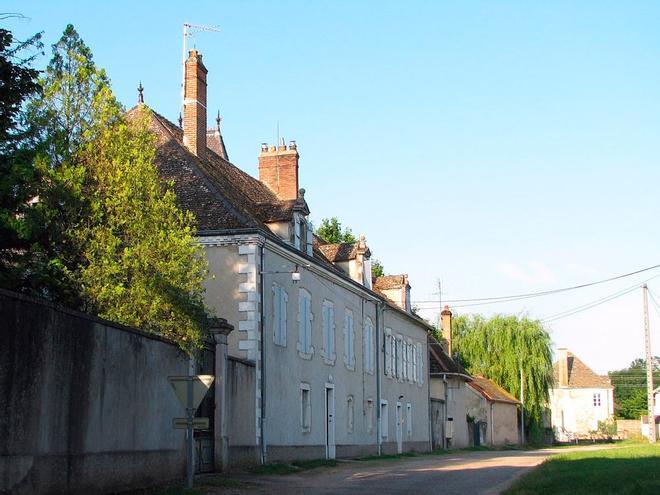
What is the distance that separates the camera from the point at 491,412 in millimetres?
52531

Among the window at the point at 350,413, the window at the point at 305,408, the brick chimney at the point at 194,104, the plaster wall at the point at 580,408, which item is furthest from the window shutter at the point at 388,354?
the plaster wall at the point at 580,408

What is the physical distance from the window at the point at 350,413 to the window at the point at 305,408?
13.5 ft

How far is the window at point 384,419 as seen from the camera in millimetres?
35719

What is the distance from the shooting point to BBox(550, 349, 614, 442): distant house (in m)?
83.2

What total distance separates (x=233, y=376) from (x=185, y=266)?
4.54 metres

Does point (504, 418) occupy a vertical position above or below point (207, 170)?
below

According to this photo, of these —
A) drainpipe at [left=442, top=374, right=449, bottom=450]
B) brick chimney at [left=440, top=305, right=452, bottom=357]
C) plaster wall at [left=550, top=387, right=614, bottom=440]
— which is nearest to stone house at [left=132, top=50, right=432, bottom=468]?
drainpipe at [left=442, top=374, right=449, bottom=450]

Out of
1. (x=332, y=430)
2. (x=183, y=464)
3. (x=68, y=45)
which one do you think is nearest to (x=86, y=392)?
(x=183, y=464)

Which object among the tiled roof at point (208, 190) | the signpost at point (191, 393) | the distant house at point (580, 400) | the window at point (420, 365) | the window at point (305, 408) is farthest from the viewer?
the distant house at point (580, 400)

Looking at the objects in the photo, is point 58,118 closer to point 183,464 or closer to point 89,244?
point 89,244

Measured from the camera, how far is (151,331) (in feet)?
53.7

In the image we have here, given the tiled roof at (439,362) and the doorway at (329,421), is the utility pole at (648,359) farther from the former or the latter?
the doorway at (329,421)

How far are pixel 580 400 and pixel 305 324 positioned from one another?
62.3m

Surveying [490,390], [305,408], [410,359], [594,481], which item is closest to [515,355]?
[490,390]
